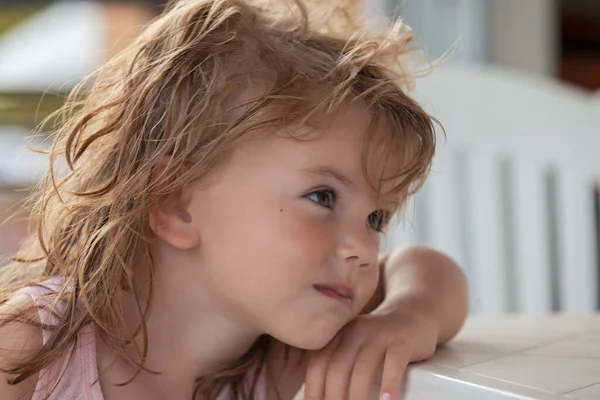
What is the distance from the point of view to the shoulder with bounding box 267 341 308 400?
38.3 inches

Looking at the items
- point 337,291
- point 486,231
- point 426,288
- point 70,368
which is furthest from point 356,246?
point 486,231

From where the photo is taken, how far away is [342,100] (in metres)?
0.87

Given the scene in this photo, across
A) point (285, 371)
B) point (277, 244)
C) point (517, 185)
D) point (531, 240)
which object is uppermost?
point (517, 185)

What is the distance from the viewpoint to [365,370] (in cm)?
81

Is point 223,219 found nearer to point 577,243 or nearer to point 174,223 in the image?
point 174,223

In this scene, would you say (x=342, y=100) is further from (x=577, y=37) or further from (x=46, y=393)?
(x=577, y=37)

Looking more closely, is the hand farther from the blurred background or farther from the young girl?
the blurred background

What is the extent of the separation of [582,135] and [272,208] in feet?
3.15

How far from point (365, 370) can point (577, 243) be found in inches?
Result: 37.3

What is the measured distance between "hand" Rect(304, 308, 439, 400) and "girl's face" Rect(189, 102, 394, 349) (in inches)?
0.7

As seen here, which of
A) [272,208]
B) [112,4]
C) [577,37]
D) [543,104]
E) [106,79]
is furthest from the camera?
[577,37]

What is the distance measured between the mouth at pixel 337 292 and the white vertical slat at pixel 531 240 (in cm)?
83

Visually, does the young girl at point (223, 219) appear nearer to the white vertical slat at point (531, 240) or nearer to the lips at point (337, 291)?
the lips at point (337, 291)

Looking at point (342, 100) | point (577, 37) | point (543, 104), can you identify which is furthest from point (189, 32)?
point (577, 37)
